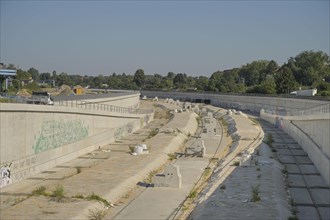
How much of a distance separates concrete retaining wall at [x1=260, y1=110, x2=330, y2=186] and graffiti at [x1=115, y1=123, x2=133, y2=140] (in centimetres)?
1704

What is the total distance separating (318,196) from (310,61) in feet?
454

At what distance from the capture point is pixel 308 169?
104 ft

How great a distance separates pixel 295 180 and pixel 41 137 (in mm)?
14838

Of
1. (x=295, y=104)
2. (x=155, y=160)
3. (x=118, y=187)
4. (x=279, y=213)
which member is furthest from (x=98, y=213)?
(x=295, y=104)

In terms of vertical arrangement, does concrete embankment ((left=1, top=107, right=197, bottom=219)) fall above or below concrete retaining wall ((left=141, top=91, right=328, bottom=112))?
below

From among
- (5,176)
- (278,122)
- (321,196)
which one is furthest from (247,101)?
(5,176)

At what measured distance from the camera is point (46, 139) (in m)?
30.4

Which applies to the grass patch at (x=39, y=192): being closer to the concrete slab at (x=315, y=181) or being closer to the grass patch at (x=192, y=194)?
the grass patch at (x=192, y=194)

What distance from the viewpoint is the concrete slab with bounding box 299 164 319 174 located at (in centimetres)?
3052

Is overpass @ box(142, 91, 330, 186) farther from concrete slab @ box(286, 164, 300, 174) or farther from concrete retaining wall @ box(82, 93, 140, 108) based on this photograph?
concrete retaining wall @ box(82, 93, 140, 108)

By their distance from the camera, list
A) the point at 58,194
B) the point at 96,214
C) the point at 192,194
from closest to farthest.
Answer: the point at 96,214 → the point at 58,194 → the point at 192,194

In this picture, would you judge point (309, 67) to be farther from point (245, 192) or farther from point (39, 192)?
point (39, 192)

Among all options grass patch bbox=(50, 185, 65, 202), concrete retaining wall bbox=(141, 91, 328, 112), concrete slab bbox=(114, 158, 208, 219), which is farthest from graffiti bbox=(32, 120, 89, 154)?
concrete retaining wall bbox=(141, 91, 328, 112)

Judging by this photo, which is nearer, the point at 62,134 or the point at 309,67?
the point at 62,134
